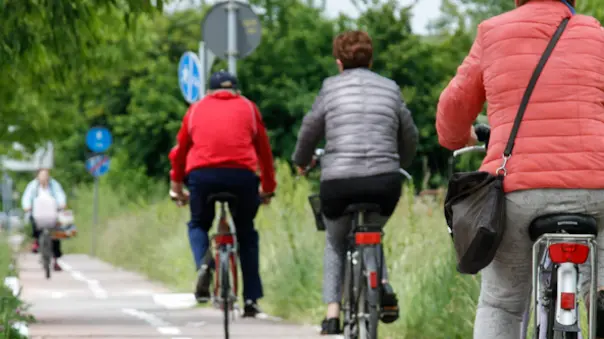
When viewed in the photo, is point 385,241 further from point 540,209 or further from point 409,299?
point 540,209

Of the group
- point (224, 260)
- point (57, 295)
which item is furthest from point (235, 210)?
point (57, 295)

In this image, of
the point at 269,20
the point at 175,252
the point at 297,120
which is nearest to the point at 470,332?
the point at 175,252

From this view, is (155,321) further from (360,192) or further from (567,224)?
(567,224)

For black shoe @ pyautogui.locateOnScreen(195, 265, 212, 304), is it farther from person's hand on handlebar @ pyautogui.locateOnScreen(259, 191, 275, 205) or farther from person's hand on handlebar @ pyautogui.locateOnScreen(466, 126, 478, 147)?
person's hand on handlebar @ pyautogui.locateOnScreen(466, 126, 478, 147)

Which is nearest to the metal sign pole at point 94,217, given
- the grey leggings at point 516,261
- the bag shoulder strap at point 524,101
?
the grey leggings at point 516,261

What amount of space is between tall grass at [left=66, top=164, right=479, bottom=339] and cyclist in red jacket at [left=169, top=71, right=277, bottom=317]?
3.84 feet

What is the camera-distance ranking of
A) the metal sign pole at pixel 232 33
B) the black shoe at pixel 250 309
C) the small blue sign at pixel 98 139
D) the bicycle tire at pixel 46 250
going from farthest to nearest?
the small blue sign at pixel 98 139 < the bicycle tire at pixel 46 250 < the metal sign pole at pixel 232 33 < the black shoe at pixel 250 309

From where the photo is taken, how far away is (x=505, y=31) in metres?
5.55

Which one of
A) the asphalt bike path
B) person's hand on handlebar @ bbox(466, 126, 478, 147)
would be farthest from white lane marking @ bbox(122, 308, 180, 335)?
person's hand on handlebar @ bbox(466, 126, 478, 147)

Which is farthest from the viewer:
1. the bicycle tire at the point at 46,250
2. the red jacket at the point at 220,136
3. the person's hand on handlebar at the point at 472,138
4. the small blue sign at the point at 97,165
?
the small blue sign at the point at 97,165

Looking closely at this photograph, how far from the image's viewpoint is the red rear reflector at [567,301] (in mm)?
5301

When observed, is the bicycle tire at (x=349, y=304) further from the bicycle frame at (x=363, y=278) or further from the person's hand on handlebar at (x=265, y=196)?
the person's hand on handlebar at (x=265, y=196)

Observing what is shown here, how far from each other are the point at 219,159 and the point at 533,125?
18.3ft

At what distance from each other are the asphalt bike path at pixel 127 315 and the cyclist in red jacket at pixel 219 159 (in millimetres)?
981
